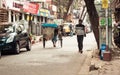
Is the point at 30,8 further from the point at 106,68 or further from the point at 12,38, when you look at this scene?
the point at 106,68

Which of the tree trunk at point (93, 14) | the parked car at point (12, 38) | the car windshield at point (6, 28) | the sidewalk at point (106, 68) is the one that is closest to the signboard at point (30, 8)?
the parked car at point (12, 38)

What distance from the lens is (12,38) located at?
2428cm

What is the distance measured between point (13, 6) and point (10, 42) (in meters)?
16.7

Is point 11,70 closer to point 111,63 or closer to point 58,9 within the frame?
point 111,63

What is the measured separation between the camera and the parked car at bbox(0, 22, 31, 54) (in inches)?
942

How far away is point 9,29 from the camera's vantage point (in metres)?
25.1

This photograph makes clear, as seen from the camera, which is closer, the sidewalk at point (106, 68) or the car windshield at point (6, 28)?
the sidewalk at point (106, 68)

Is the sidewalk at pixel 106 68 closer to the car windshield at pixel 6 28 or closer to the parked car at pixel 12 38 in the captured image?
the parked car at pixel 12 38

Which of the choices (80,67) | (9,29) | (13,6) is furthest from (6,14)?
(80,67)

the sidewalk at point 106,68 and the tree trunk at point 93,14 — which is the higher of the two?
the tree trunk at point 93,14

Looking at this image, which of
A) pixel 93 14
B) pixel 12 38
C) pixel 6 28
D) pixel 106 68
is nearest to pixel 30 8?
pixel 6 28

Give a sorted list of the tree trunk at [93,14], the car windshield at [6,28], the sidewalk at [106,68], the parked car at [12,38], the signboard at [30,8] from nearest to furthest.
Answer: the sidewalk at [106,68]
the tree trunk at [93,14]
the parked car at [12,38]
the car windshield at [6,28]
the signboard at [30,8]

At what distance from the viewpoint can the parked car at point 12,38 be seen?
23.9 m

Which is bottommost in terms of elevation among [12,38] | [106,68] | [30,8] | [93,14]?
[106,68]
